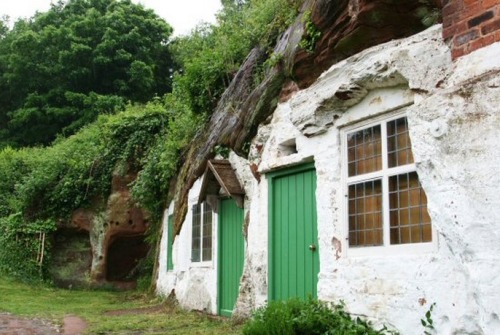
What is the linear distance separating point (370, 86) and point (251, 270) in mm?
3706

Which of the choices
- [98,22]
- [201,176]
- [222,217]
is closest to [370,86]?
[222,217]

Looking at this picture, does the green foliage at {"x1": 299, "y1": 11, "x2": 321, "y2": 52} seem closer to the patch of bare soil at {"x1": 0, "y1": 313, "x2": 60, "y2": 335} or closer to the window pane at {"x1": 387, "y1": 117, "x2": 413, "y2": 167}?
the window pane at {"x1": 387, "y1": 117, "x2": 413, "y2": 167}

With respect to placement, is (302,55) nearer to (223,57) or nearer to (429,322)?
(429,322)

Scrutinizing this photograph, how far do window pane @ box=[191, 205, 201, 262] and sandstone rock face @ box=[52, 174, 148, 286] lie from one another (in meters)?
5.80

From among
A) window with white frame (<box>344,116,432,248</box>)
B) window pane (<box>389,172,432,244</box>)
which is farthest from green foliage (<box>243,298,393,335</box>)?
window pane (<box>389,172,432,244</box>)

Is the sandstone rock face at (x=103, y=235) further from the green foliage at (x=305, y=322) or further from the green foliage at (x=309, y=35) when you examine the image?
the green foliage at (x=305, y=322)

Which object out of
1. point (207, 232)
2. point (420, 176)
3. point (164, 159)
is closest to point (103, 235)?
point (164, 159)

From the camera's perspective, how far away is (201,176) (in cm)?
1166

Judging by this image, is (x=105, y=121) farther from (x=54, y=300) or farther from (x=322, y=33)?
(x=322, y=33)

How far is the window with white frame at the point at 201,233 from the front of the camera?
11148 millimetres

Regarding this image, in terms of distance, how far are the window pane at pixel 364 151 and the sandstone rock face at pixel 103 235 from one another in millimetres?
11732

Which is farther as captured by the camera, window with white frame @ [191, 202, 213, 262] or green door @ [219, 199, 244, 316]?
window with white frame @ [191, 202, 213, 262]

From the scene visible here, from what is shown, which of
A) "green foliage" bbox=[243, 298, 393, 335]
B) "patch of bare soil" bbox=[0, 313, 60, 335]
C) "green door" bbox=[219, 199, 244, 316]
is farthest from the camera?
"green door" bbox=[219, 199, 244, 316]

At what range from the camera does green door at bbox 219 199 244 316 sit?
968cm
